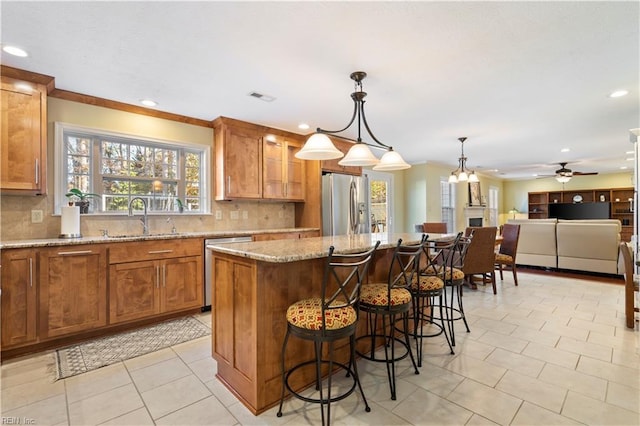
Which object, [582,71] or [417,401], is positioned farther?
[582,71]

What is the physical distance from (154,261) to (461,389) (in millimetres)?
2930

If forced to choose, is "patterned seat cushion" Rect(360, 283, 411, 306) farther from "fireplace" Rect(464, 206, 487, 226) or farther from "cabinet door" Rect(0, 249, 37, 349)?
"fireplace" Rect(464, 206, 487, 226)

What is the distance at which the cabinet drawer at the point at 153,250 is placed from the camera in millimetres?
2914

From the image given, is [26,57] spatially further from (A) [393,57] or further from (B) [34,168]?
(A) [393,57]

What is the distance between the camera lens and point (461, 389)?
6.51 feet

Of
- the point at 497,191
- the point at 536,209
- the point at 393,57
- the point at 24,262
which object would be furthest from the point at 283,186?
the point at 536,209

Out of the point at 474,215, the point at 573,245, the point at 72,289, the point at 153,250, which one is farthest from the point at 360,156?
the point at 474,215

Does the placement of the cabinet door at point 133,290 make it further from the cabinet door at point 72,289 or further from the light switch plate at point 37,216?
the light switch plate at point 37,216

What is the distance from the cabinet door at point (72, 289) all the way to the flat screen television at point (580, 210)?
41.5ft

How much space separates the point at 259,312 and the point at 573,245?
6021mm

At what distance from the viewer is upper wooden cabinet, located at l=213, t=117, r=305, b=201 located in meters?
3.99

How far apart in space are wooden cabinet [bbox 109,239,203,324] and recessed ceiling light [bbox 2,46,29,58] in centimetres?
168

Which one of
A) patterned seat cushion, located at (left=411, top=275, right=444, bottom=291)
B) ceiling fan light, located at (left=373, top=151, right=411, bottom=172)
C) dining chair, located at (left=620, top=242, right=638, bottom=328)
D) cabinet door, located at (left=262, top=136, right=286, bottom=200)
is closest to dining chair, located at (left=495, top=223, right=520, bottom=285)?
dining chair, located at (left=620, top=242, right=638, bottom=328)

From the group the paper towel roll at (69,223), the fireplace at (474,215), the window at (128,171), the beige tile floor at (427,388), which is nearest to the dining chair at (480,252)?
the beige tile floor at (427,388)
